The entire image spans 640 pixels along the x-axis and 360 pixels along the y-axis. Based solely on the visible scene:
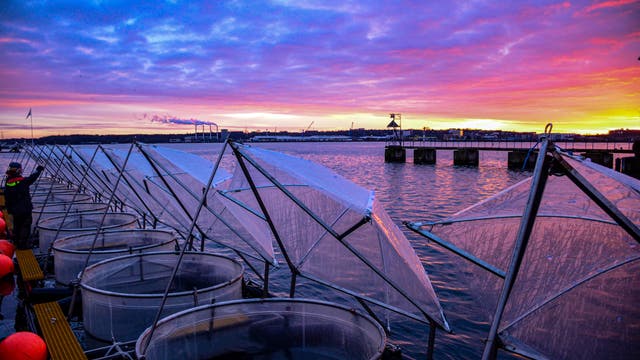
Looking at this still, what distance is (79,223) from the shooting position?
18.0 m

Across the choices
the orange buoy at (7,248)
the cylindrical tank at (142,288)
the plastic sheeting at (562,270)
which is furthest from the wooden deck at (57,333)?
the plastic sheeting at (562,270)

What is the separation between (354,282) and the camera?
7.57 m

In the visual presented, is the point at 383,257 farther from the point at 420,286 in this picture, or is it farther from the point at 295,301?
the point at 295,301

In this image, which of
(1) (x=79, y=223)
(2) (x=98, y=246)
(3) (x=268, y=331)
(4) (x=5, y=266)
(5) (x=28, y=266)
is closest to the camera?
(3) (x=268, y=331)

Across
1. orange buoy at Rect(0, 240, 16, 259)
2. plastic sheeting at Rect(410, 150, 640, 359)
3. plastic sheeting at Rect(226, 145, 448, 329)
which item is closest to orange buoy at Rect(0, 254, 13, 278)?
orange buoy at Rect(0, 240, 16, 259)

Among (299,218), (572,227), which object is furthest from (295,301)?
(572,227)

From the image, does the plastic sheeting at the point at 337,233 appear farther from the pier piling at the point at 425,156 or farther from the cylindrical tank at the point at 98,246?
the pier piling at the point at 425,156

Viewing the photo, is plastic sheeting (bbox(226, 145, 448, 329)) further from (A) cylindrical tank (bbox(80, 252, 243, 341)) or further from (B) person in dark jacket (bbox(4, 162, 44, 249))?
(B) person in dark jacket (bbox(4, 162, 44, 249))

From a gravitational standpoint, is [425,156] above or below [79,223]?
above

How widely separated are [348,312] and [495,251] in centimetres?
269

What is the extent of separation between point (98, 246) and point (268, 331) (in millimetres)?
8752

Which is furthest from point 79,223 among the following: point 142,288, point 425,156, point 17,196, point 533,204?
point 425,156

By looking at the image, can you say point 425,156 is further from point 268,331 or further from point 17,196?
point 268,331

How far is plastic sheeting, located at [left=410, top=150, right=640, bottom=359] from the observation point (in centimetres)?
507
